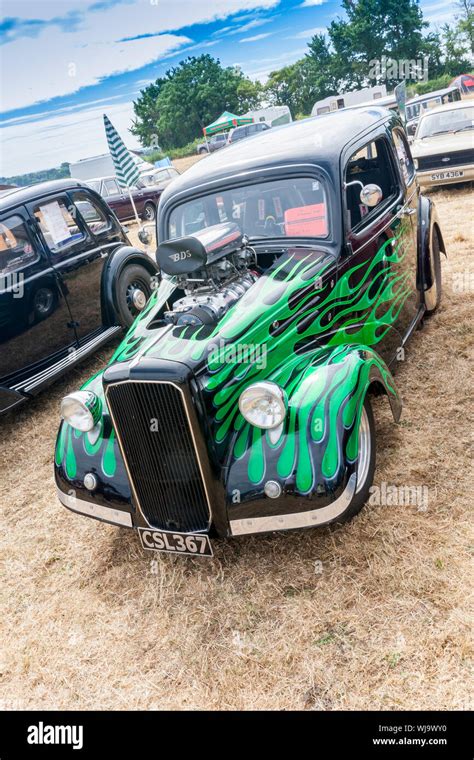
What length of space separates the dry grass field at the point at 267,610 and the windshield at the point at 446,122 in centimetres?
932

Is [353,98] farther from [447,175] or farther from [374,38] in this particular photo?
[374,38]

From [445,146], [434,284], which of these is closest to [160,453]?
[434,284]

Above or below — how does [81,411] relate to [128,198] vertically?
below

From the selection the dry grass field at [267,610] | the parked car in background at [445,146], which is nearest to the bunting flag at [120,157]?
the parked car in background at [445,146]

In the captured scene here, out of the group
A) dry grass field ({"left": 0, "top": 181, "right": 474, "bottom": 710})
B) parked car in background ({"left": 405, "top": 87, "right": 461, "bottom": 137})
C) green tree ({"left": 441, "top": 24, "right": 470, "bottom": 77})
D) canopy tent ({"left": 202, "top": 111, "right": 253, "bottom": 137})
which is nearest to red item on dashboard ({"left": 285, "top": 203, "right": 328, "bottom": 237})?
dry grass field ({"left": 0, "top": 181, "right": 474, "bottom": 710})

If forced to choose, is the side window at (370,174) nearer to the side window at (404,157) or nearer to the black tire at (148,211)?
the side window at (404,157)

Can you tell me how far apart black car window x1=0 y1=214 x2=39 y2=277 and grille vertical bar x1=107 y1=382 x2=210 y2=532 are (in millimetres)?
3121

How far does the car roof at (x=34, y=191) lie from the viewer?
5504 millimetres

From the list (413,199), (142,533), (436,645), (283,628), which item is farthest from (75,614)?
(413,199)

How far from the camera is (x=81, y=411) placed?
10.7ft

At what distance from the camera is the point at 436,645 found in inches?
98.8

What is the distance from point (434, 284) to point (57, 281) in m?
3.82

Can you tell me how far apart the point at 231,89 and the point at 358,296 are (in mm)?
66423
